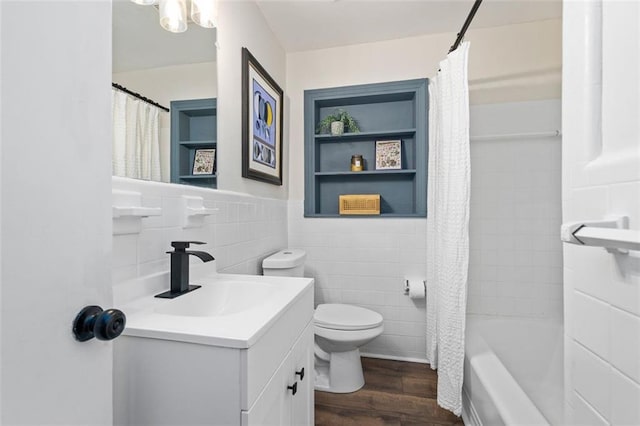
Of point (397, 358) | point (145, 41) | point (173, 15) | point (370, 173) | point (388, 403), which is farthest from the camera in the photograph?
point (370, 173)

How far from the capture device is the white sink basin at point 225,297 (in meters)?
1.01

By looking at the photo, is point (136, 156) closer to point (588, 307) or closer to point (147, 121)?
point (147, 121)

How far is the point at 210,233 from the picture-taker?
137 centimetres

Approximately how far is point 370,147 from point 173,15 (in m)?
1.63

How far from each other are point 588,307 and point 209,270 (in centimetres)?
122

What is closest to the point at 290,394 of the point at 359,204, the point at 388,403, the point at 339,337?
the point at 339,337

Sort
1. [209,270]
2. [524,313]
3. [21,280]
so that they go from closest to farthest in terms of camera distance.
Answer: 1. [21,280]
2. [209,270]
3. [524,313]

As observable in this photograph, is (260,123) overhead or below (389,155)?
overhead

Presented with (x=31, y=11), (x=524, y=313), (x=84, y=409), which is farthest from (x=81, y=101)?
(x=524, y=313)

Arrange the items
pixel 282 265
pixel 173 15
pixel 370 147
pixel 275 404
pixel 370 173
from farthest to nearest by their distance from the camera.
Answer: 1. pixel 370 147
2. pixel 370 173
3. pixel 282 265
4. pixel 173 15
5. pixel 275 404

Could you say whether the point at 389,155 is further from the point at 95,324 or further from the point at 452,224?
the point at 95,324

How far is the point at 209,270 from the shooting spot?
1295mm

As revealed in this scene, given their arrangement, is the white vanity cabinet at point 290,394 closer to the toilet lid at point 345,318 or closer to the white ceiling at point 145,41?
the toilet lid at point 345,318

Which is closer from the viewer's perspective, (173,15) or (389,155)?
(173,15)
